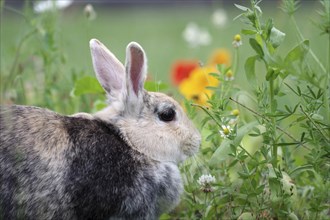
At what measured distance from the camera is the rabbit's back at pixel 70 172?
10.9ft

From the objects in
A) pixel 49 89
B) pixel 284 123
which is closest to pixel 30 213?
pixel 49 89

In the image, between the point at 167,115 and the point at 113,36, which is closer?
the point at 167,115

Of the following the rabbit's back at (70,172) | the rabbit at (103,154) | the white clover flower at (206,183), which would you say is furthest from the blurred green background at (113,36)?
the white clover flower at (206,183)

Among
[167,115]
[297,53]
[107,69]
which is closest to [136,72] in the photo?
[107,69]

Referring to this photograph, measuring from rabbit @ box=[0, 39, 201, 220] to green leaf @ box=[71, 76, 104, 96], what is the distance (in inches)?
16.3

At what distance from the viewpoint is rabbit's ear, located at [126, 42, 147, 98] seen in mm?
3736

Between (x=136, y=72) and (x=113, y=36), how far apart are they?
7270 millimetres

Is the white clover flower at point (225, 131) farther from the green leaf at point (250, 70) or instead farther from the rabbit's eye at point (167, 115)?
the rabbit's eye at point (167, 115)

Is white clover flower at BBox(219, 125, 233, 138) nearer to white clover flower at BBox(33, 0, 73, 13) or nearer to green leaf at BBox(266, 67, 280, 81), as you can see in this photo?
green leaf at BBox(266, 67, 280, 81)

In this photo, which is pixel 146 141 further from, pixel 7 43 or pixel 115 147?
pixel 7 43

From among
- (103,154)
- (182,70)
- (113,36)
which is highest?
(182,70)

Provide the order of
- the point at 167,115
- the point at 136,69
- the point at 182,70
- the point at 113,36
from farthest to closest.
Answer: the point at 113,36 → the point at 182,70 → the point at 167,115 → the point at 136,69

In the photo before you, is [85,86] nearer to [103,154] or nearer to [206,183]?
[103,154]

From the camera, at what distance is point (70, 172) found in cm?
338
